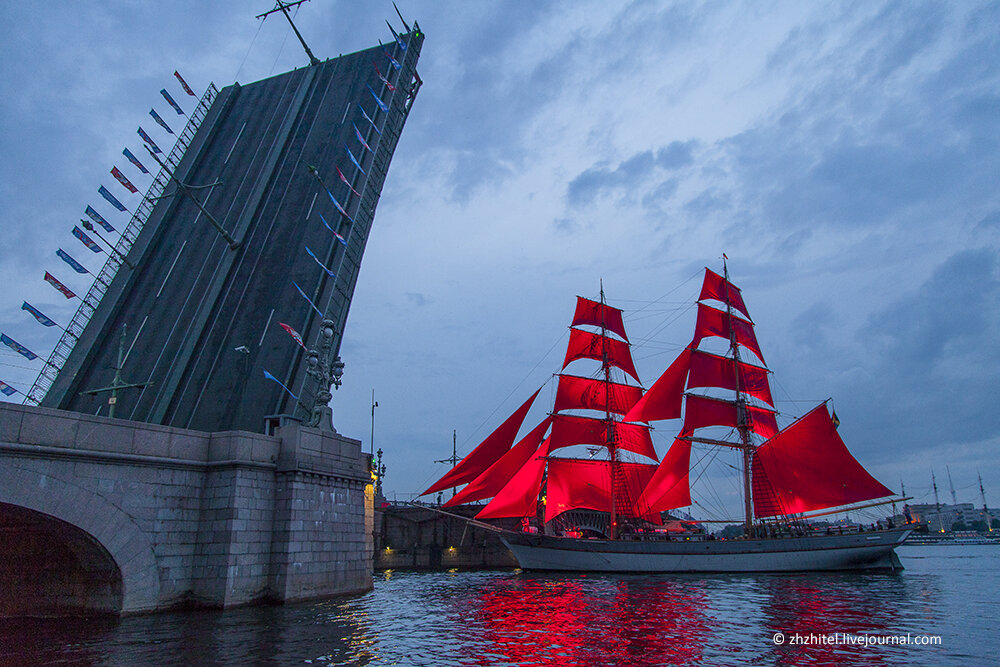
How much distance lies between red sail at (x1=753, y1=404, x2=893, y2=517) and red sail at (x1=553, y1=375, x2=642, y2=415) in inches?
412

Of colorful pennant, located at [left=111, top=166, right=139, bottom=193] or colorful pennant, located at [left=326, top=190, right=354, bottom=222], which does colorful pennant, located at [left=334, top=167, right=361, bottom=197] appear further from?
colorful pennant, located at [left=111, top=166, right=139, bottom=193]

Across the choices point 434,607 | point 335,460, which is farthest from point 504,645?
point 335,460

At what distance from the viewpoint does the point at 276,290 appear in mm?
25156

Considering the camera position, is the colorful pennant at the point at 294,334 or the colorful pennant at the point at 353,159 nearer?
the colorful pennant at the point at 294,334

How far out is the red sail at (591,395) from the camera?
46000mm

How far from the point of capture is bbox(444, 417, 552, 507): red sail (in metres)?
36.6

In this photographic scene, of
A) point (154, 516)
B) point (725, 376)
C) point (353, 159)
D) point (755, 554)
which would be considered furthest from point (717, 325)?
point (154, 516)

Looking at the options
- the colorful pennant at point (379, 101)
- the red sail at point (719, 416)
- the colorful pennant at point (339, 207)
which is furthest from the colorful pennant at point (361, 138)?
the red sail at point (719, 416)

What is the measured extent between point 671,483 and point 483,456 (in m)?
14.0

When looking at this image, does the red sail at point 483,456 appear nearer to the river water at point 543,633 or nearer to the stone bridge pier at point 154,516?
the river water at point 543,633

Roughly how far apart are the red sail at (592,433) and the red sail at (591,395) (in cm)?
107

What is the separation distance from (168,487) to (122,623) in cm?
320

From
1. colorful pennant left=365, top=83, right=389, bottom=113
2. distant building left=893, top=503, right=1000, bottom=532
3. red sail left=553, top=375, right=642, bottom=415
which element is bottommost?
distant building left=893, top=503, right=1000, bottom=532

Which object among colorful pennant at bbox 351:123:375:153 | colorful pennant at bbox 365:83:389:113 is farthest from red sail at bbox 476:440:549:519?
colorful pennant at bbox 365:83:389:113
